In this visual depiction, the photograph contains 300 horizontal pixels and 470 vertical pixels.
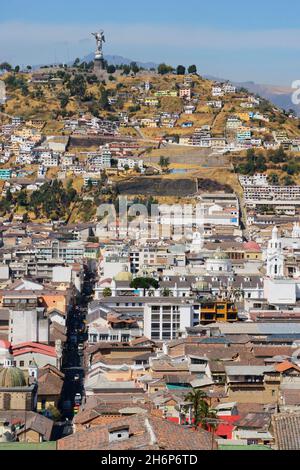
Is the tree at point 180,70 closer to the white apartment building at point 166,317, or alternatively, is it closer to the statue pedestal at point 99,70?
the statue pedestal at point 99,70

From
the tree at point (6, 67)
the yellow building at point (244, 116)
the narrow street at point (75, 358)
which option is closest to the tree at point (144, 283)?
the narrow street at point (75, 358)

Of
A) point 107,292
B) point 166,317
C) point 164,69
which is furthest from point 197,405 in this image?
point 164,69

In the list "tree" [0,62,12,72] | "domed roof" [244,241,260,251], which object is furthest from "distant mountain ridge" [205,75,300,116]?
"domed roof" [244,241,260,251]

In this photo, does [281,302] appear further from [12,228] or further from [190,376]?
[12,228]

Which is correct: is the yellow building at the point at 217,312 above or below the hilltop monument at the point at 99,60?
below

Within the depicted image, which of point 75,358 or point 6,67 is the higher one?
point 6,67

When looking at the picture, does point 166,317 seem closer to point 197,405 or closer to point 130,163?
point 197,405
